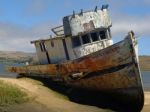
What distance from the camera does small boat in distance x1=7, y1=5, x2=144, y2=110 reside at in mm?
26406

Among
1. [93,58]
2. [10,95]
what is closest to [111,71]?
[93,58]

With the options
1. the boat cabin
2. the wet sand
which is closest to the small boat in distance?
the boat cabin

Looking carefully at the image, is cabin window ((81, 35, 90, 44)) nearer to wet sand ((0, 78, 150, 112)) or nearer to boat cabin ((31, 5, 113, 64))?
boat cabin ((31, 5, 113, 64))

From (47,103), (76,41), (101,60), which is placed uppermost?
(76,41)

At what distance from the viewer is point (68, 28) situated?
98.3 feet

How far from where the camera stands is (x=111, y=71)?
27062 millimetres

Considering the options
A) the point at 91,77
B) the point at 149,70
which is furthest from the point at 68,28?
the point at 149,70

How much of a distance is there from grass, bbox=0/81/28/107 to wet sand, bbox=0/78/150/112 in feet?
1.29

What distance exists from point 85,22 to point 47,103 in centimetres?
575

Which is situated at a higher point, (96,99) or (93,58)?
(93,58)

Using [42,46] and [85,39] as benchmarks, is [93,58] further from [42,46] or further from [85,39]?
[42,46]

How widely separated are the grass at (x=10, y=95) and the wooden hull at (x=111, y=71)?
308cm

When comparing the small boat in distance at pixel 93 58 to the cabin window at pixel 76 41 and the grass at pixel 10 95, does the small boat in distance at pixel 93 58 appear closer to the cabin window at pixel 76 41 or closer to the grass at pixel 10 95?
the cabin window at pixel 76 41

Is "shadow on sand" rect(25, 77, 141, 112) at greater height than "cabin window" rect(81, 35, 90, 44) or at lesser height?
Result: lesser
